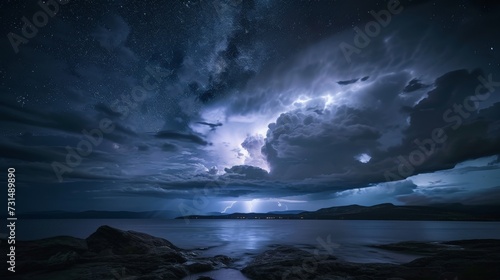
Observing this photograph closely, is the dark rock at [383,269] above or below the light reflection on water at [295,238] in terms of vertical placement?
above

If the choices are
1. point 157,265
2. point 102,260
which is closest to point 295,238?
point 157,265

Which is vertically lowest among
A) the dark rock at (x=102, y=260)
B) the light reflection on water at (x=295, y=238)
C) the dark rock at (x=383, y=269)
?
the light reflection on water at (x=295, y=238)

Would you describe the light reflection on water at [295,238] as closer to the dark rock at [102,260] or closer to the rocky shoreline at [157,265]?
the rocky shoreline at [157,265]

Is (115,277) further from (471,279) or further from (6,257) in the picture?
(471,279)

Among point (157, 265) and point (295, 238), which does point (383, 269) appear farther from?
point (295, 238)

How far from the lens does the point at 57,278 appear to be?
51.8 ft

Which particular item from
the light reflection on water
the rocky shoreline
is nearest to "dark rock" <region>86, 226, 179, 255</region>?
the rocky shoreline

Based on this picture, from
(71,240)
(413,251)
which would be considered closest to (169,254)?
(71,240)

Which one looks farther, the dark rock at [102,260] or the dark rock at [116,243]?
the dark rock at [116,243]

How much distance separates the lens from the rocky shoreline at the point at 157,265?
16.3 m

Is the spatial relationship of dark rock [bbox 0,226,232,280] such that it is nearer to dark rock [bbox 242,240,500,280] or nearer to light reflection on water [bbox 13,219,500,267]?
dark rock [bbox 242,240,500,280]

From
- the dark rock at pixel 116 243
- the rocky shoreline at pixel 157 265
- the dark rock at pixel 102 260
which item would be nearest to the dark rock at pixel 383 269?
the rocky shoreline at pixel 157 265

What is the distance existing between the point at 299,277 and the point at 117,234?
18732 mm

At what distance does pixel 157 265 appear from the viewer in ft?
65.0
